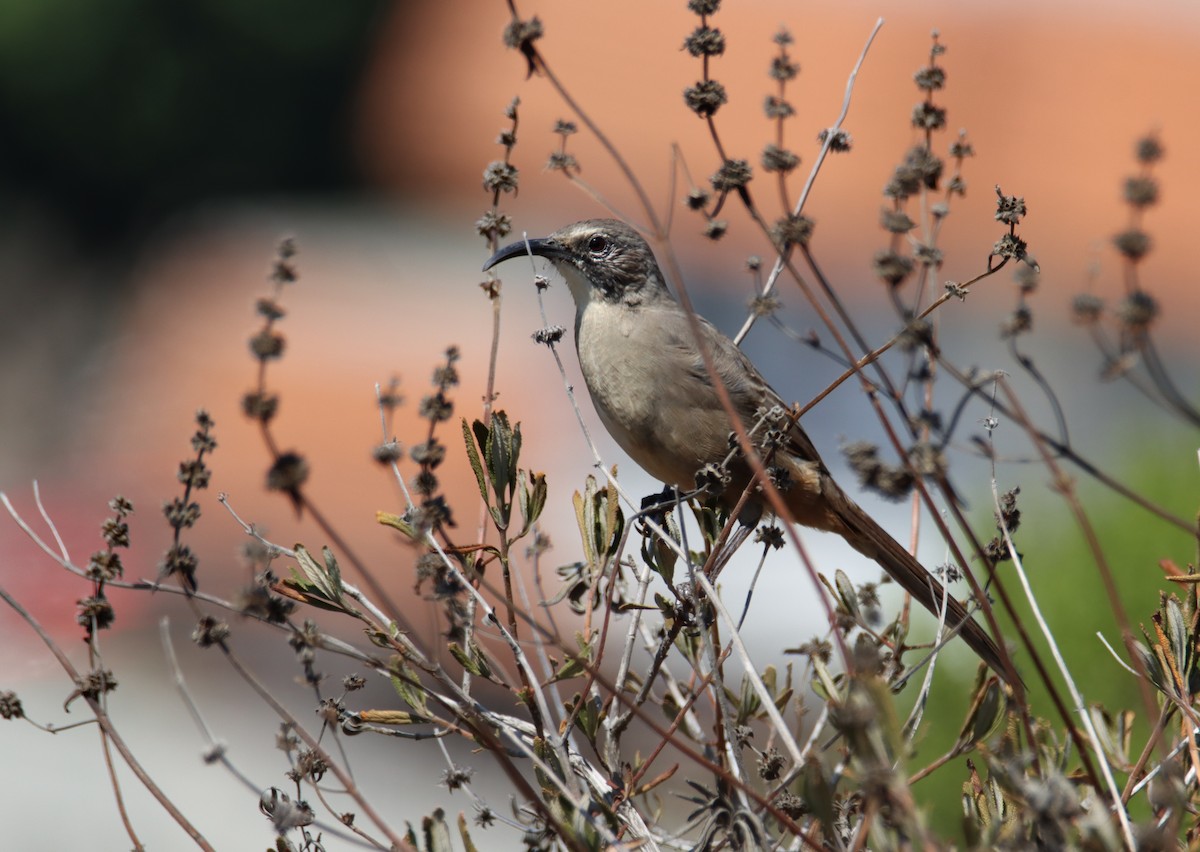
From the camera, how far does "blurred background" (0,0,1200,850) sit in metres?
5.83

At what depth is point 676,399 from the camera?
3.48 meters

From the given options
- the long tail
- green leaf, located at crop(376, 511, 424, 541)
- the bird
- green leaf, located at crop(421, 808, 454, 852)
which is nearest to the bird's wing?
the bird

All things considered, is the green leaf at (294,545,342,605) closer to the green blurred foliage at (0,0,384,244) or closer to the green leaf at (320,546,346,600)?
the green leaf at (320,546,346,600)

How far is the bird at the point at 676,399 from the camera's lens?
3426mm

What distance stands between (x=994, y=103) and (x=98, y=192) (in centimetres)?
1044

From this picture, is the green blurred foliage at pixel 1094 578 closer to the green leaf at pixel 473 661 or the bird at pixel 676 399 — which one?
the bird at pixel 676 399

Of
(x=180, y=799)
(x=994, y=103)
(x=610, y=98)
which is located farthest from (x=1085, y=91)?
(x=180, y=799)

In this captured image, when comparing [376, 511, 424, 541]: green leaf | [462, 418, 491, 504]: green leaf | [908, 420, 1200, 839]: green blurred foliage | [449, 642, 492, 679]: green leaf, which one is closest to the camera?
[376, 511, 424, 541]: green leaf

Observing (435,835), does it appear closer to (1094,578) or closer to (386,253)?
(1094,578)

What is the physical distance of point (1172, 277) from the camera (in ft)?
34.2

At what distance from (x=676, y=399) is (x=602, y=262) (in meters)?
0.67

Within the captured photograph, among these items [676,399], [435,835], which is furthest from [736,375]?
[435,835]

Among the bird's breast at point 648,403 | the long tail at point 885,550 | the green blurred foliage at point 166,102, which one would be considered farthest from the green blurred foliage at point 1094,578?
the green blurred foliage at point 166,102

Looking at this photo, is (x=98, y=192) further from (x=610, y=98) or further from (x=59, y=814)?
(x=59, y=814)
